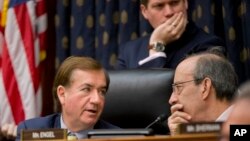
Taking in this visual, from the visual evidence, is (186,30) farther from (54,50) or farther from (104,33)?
(54,50)

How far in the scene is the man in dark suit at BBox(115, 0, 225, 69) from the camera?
12.0ft

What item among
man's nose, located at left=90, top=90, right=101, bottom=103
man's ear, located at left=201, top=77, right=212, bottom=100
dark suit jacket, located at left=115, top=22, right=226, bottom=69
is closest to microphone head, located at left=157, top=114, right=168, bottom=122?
man's ear, located at left=201, top=77, right=212, bottom=100

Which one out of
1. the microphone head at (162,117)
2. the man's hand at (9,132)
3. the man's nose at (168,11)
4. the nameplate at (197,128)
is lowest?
the man's hand at (9,132)

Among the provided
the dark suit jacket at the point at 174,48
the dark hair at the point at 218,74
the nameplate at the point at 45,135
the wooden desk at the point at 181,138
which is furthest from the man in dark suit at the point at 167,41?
the wooden desk at the point at 181,138

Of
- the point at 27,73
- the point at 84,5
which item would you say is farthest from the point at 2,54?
the point at 84,5

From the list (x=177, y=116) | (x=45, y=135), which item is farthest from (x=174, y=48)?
(x=45, y=135)

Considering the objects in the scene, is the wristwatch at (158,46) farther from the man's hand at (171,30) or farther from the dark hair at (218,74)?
the dark hair at (218,74)

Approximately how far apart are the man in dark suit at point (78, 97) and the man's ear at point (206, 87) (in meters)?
0.54

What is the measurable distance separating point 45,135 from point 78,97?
1041mm

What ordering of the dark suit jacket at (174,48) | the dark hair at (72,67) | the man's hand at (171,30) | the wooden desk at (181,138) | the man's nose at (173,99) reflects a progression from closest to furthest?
the wooden desk at (181,138)
the man's nose at (173,99)
the dark hair at (72,67)
the dark suit jacket at (174,48)
the man's hand at (171,30)

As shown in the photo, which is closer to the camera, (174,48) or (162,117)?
(162,117)

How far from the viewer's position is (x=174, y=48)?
3801 millimetres

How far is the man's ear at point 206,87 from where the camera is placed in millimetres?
2762

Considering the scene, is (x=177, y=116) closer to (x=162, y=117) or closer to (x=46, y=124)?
(x=162, y=117)
